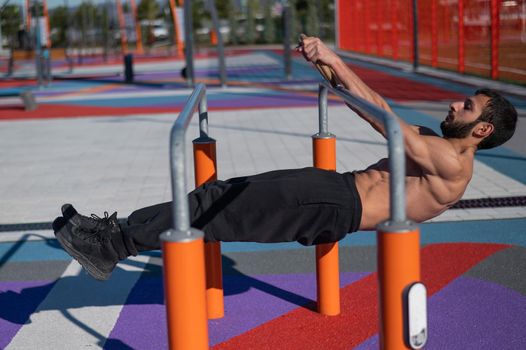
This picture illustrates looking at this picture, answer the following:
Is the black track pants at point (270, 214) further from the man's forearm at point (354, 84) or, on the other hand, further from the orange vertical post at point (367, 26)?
the orange vertical post at point (367, 26)

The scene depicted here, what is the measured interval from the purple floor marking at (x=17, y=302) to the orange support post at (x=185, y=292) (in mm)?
1722

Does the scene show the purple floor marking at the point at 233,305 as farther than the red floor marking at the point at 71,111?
No

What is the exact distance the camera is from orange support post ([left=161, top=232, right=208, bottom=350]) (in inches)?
93.2

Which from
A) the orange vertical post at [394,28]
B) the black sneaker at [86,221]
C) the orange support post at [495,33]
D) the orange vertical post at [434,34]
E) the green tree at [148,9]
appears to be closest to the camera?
the black sneaker at [86,221]

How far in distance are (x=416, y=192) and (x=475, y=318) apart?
97cm

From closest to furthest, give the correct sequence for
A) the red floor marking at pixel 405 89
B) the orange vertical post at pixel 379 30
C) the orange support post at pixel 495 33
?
the red floor marking at pixel 405 89
the orange support post at pixel 495 33
the orange vertical post at pixel 379 30

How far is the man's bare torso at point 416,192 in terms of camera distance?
3.31 meters

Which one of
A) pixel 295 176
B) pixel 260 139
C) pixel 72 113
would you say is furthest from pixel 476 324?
pixel 72 113

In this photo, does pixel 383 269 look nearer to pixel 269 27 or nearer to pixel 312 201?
pixel 312 201

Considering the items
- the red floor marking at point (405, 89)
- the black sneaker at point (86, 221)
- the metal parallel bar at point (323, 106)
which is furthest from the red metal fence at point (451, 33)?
the black sneaker at point (86, 221)

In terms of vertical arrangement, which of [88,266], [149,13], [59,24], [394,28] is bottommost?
[88,266]

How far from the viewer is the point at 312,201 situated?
3.29 m

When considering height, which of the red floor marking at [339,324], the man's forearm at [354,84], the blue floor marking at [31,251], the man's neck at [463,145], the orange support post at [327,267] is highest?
the man's forearm at [354,84]

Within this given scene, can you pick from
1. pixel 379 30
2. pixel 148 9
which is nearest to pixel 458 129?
pixel 379 30
